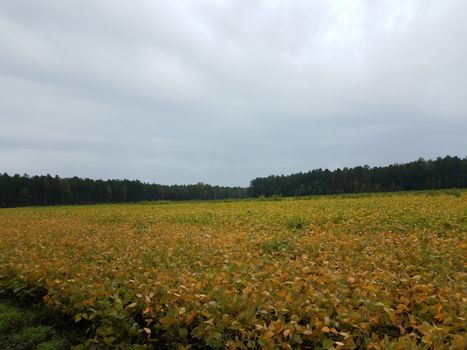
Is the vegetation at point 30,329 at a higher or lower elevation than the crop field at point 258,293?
lower

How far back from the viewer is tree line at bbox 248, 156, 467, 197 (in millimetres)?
67125

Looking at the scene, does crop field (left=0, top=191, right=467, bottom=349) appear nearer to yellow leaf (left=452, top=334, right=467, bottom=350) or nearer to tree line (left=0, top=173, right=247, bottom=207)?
yellow leaf (left=452, top=334, right=467, bottom=350)

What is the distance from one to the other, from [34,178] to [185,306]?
94786 mm

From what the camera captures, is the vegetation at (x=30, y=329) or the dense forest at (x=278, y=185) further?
the dense forest at (x=278, y=185)

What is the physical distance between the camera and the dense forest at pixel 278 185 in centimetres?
6738

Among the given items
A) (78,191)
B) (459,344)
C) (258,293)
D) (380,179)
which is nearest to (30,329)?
(258,293)

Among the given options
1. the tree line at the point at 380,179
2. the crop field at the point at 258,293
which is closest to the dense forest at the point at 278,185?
the tree line at the point at 380,179

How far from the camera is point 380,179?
72.9 metres

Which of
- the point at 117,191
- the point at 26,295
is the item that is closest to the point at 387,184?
the point at 117,191

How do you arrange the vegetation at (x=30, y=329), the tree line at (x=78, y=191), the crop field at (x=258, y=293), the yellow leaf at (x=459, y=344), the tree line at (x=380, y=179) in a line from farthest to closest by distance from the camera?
the tree line at (x=78, y=191), the tree line at (x=380, y=179), the vegetation at (x=30, y=329), the crop field at (x=258, y=293), the yellow leaf at (x=459, y=344)

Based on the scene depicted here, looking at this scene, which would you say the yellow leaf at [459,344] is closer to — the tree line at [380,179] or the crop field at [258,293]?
the crop field at [258,293]

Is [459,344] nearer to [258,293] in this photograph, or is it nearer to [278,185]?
[258,293]

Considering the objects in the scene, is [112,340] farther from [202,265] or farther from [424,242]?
[424,242]

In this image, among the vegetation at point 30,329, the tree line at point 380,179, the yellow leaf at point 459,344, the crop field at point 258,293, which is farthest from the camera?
the tree line at point 380,179
